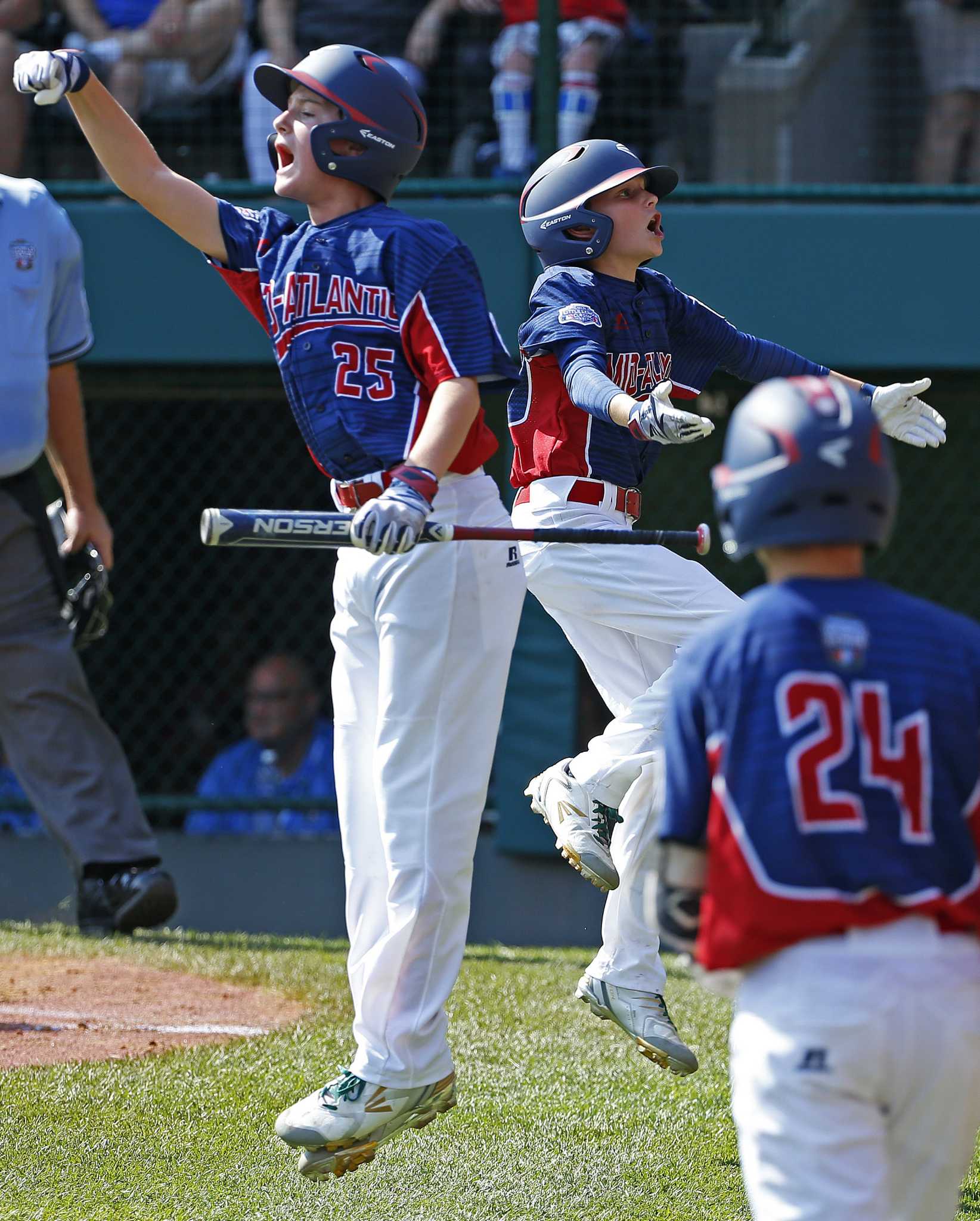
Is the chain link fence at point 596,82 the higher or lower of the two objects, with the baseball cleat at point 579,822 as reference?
higher

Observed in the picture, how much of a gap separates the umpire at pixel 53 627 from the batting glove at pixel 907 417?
2.81m

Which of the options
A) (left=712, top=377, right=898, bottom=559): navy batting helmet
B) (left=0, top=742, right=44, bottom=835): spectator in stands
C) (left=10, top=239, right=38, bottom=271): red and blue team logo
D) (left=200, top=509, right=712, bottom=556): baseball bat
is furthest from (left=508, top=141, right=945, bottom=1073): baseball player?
(left=0, top=742, right=44, bottom=835): spectator in stands

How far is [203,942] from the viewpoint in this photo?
561 cm

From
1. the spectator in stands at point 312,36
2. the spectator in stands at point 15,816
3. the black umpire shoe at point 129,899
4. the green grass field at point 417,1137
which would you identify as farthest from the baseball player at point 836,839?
the spectator in stands at point 312,36

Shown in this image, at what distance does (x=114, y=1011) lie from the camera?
4.46 m

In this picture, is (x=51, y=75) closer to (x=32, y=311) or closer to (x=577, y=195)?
(x=577, y=195)

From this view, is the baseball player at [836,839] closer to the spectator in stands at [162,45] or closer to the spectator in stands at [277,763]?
the spectator in stands at [277,763]

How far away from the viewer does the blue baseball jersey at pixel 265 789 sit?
6.83 metres

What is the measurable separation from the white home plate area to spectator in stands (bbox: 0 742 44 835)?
1646 millimetres

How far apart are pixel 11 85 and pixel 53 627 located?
9.10 ft

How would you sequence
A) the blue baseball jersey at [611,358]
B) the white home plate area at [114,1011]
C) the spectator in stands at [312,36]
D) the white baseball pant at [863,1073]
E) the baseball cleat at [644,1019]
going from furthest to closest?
1. the spectator in stands at [312,36]
2. the white home plate area at [114,1011]
3. the blue baseball jersey at [611,358]
4. the baseball cleat at [644,1019]
5. the white baseball pant at [863,1073]

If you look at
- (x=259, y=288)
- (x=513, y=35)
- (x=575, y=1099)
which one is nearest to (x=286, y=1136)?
(x=575, y=1099)

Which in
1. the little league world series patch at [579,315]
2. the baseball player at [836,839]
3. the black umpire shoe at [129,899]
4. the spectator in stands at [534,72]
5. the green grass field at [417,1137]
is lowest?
the black umpire shoe at [129,899]

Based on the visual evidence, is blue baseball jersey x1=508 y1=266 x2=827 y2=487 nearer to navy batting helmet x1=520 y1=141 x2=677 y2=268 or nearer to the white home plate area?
navy batting helmet x1=520 y1=141 x2=677 y2=268
